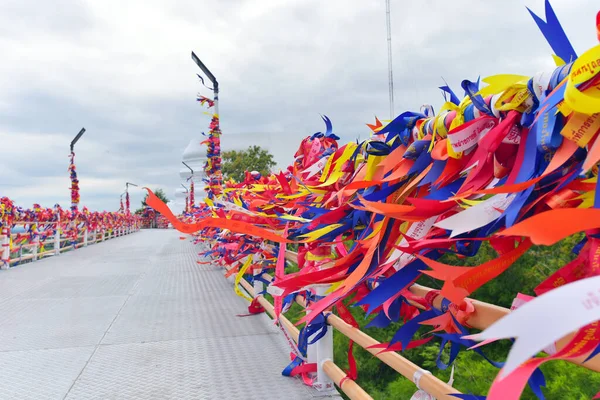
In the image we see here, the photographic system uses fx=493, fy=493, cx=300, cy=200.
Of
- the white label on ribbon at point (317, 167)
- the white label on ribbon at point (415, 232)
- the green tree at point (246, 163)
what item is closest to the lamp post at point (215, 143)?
the white label on ribbon at point (317, 167)

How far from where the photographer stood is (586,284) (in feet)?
1.78

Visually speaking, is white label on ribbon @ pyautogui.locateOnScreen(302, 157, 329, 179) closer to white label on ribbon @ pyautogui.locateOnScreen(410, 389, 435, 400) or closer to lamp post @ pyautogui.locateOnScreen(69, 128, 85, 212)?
white label on ribbon @ pyautogui.locateOnScreen(410, 389, 435, 400)

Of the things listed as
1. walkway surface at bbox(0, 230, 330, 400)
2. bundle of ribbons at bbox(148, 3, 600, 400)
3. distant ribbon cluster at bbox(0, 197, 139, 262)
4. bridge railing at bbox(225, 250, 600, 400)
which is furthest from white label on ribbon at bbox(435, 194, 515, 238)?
distant ribbon cluster at bbox(0, 197, 139, 262)

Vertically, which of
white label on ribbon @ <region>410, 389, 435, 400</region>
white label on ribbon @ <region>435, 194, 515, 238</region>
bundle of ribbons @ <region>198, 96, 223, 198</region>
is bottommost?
white label on ribbon @ <region>410, 389, 435, 400</region>

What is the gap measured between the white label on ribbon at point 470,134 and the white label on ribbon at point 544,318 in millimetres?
534

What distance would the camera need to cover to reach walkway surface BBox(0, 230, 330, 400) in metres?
2.90

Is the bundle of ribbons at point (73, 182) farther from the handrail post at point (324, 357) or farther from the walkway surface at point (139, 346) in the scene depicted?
the handrail post at point (324, 357)

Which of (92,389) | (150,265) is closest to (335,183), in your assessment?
(92,389)

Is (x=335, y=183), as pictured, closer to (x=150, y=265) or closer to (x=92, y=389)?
(x=92, y=389)

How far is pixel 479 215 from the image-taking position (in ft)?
2.93

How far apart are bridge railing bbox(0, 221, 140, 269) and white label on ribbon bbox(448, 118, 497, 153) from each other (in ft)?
37.5

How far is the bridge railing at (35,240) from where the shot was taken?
1086 cm

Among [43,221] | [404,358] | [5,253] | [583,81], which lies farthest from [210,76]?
[583,81]

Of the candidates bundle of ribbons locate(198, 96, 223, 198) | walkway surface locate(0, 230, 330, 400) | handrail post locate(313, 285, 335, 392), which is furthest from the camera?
bundle of ribbons locate(198, 96, 223, 198)
